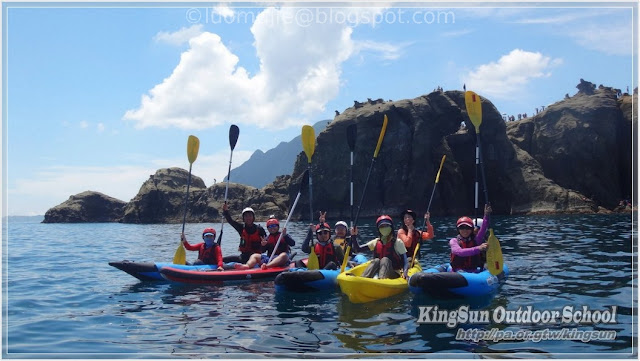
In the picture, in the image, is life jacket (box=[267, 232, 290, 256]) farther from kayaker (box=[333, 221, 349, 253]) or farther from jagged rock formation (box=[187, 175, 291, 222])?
jagged rock formation (box=[187, 175, 291, 222])

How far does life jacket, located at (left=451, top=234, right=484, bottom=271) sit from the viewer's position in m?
10.3

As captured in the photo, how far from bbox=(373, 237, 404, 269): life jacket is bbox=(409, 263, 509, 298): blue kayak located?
3.30 ft

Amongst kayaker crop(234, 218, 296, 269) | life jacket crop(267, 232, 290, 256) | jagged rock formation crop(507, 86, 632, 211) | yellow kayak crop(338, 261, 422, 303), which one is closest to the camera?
yellow kayak crop(338, 261, 422, 303)

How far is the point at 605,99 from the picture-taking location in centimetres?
5741

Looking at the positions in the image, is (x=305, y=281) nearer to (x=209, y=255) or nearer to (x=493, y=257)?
(x=209, y=255)

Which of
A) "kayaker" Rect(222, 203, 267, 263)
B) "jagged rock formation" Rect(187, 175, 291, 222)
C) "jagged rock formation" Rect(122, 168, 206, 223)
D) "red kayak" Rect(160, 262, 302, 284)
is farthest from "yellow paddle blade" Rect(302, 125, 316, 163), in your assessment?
"jagged rock formation" Rect(122, 168, 206, 223)

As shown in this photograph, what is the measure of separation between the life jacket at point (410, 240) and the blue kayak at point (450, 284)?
1.96 meters

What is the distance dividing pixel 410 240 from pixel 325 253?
2108 mm

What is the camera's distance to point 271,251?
533 inches

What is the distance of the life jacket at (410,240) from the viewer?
37.4ft

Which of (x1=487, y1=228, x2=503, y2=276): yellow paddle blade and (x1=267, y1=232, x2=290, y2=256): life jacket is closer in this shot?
(x1=487, y1=228, x2=503, y2=276): yellow paddle blade

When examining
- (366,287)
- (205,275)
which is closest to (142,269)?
(205,275)

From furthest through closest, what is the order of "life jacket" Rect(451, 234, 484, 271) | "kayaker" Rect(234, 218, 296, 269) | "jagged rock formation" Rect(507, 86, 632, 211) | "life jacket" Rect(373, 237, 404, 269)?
"jagged rock formation" Rect(507, 86, 632, 211)
"kayaker" Rect(234, 218, 296, 269)
"life jacket" Rect(373, 237, 404, 269)
"life jacket" Rect(451, 234, 484, 271)

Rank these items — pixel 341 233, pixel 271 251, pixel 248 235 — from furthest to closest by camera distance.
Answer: pixel 341 233 < pixel 271 251 < pixel 248 235
